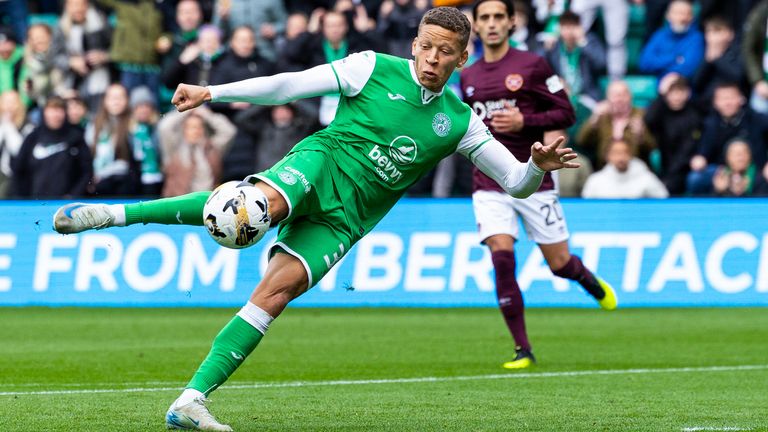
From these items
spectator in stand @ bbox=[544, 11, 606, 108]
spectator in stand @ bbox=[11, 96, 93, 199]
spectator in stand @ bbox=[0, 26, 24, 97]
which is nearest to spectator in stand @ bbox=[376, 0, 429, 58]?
spectator in stand @ bbox=[544, 11, 606, 108]

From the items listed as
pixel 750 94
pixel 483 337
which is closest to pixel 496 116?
pixel 483 337

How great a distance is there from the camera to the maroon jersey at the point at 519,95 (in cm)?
1101

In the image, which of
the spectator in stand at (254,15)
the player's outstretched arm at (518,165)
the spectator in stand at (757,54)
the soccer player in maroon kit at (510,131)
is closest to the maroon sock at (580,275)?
the soccer player in maroon kit at (510,131)

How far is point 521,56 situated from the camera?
36.5 ft

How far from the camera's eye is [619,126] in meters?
18.0

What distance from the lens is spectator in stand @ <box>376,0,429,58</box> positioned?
18.5 meters

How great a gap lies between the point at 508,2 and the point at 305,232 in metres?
4.44

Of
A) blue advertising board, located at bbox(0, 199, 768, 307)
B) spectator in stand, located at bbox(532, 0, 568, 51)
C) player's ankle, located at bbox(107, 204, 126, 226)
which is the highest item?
player's ankle, located at bbox(107, 204, 126, 226)

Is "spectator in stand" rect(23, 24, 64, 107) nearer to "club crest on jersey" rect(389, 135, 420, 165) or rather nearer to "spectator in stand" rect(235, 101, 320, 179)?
"spectator in stand" rect(235, 101, 320, 179)

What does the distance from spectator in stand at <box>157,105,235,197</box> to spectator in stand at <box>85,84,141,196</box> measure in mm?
510

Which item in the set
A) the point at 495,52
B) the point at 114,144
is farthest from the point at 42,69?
the point at 495,52

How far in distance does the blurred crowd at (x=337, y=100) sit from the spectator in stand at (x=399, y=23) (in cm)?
3

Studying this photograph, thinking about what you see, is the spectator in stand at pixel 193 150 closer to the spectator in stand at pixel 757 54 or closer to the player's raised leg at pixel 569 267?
the spectator in stand at pixel 757 54

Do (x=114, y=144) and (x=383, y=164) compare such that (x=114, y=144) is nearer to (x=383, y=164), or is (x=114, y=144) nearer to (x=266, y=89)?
(x=383, y=164)
